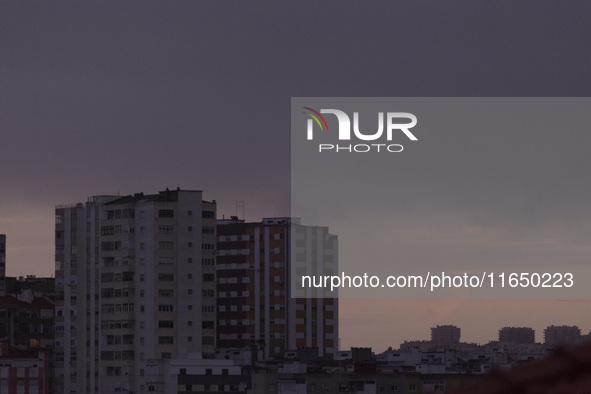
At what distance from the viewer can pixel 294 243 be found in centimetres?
4350

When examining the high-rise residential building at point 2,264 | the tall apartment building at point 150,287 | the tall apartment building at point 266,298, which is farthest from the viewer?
the high-rise residential building at point 2,264

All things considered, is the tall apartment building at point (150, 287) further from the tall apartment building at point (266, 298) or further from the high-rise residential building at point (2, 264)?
the high-rise residential building at point (2, 264)

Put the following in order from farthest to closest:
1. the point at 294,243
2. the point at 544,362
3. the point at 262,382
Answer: the point at 294,243, the point at 262,382, the point at 544,362

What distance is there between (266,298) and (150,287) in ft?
35.0

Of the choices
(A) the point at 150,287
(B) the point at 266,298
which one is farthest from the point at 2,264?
(A) the point at 150,287

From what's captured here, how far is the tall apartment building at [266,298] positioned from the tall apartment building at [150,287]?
855 cm

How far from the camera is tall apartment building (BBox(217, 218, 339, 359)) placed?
45625 millimetres

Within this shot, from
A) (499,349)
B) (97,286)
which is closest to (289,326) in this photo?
(97,286)

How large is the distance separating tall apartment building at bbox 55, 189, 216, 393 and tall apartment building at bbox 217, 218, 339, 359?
855 centimetres

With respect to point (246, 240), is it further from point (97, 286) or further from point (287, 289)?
point (97, 286)

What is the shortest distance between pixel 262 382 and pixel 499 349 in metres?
6.23

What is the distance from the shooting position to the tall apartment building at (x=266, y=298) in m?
45.6

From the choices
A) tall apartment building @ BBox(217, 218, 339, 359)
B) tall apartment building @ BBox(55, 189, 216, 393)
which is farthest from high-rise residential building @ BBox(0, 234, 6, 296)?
tall apartment building @ BBox(55, 189, 216, 393)

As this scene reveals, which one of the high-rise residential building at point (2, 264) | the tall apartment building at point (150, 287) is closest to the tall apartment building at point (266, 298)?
the high-rise residential building at point (2, 264)
